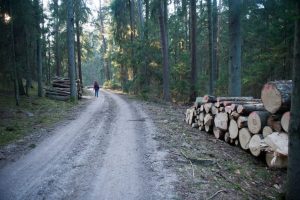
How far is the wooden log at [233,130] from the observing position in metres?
8.82

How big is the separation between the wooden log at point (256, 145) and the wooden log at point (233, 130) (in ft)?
2.77

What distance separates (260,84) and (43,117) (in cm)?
1311

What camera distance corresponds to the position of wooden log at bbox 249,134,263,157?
756cm

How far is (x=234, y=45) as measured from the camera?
493 inches

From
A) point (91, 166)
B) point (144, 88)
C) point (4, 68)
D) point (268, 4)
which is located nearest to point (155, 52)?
point (144, 88)

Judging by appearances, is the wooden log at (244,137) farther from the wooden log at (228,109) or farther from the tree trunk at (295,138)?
the tree trunk at (295,138)

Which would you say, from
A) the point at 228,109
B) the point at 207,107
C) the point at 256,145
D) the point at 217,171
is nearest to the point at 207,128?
the point at 207,107

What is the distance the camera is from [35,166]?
6.94 m

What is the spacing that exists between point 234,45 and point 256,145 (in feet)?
19.9

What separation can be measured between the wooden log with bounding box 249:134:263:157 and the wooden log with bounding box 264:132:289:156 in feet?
1.31

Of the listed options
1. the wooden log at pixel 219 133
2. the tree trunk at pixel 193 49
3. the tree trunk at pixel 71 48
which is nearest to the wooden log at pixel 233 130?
the wooden log at pixel 219 133

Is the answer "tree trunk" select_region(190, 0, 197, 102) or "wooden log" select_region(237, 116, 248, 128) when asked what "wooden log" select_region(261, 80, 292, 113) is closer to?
"wooden log" select_region(237, 116, 248, 128)

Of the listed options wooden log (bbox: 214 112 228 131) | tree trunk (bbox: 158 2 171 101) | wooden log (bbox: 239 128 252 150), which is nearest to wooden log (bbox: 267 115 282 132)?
wooden log (bbox: 239 128 252 150)

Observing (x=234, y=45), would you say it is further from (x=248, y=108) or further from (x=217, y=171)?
(x=217, y=171)
